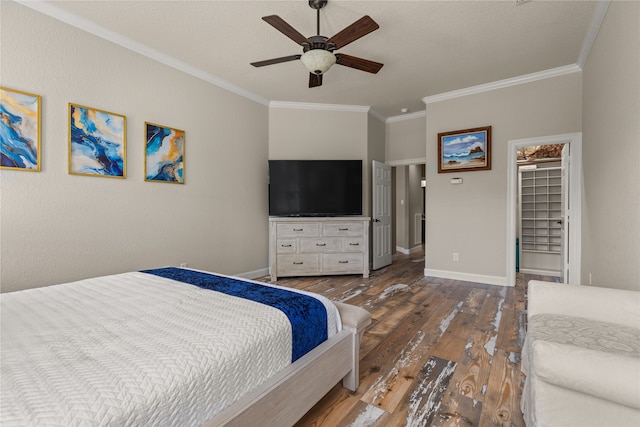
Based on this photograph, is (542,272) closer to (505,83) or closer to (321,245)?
(505,83)

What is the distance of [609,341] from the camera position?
1.26 metres

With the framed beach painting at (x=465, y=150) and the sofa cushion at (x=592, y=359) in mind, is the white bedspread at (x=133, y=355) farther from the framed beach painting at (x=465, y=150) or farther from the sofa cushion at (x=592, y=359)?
the framed beach painting at (x=465, y=150)

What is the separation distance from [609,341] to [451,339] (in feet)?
4.20

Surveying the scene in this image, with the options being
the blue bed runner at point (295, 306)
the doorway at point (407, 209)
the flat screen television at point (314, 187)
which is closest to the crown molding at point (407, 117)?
the doorway at point (407, 209)

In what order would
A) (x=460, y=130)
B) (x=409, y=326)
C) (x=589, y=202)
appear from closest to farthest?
(x=409, y=326) → (x=589, y=202) → (x=460, y=130)

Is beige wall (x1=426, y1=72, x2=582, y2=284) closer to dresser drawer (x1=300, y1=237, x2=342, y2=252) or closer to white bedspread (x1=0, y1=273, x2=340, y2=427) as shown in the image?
dresser drawer (x1=300, y1=237, x2=342, y2=252)

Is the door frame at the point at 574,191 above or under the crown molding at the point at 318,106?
under

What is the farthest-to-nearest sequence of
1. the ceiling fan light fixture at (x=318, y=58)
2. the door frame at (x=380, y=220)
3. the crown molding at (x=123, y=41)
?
1. the door frame at (x=380, y=220)
2. the crown molding at (x=123, y=41)
3. the ceiling fan light fixture at (x=318, y=58)

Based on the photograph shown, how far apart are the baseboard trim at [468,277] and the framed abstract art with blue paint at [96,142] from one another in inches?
166

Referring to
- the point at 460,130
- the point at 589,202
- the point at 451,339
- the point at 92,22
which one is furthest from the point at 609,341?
the point at 92,22

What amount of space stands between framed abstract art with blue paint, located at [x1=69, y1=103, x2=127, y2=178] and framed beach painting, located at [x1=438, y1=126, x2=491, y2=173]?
159 inches

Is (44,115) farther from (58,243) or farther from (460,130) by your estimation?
(460,130)

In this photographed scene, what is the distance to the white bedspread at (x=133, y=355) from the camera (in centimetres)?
78

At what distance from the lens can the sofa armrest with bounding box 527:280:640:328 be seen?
1498mm
